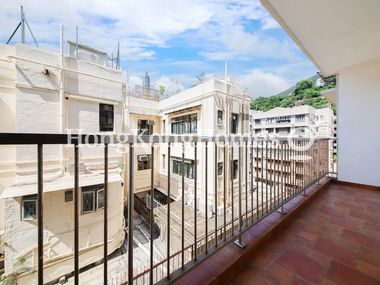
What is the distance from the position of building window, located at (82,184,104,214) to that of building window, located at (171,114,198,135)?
486 cm

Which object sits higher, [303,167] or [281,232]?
[303,167]

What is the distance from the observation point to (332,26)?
233cm

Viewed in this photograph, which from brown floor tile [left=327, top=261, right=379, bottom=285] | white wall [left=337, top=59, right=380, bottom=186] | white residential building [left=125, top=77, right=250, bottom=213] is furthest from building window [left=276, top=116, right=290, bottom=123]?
brown floor tile [left=327, top=261, right=379, bottom=285]

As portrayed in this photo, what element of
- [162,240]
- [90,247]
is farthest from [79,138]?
[162,240]

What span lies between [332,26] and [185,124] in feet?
23.6

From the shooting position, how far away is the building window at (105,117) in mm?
A: 5938

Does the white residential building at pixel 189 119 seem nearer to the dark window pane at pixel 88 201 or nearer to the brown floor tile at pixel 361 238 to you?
the dark window pane at pixel 88 201

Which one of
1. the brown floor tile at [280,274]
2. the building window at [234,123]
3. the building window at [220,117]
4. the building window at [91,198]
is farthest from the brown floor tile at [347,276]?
the building window at [234,123]

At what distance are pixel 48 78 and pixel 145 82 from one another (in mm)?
6386

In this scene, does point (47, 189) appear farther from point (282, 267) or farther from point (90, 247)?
point (282, 267)

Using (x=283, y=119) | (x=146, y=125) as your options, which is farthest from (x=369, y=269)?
(x=283, y=119)

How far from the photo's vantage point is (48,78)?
501cm

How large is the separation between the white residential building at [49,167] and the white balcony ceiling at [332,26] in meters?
4.46

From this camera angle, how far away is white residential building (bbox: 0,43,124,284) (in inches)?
176
